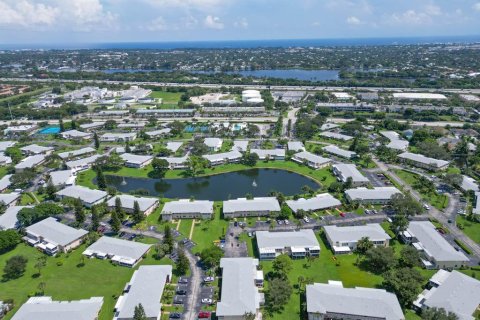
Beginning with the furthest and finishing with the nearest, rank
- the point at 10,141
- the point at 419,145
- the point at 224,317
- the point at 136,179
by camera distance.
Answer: the point at 10,141
the point at 419,145
the point at 136,179
the point at 224,317

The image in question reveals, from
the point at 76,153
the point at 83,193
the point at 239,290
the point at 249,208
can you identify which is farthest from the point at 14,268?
the point at 76,153

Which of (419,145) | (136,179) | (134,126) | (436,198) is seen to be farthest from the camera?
(134,126)

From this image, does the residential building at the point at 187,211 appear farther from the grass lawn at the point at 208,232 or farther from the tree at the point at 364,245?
the tree at the point at 364,245

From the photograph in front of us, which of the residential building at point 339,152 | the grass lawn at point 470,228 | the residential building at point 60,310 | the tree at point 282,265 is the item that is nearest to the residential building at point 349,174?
the residential building at point 339,152

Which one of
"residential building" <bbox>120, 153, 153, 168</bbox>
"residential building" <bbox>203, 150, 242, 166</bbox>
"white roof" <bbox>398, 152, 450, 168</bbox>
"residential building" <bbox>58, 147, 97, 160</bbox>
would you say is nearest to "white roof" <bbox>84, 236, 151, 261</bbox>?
"residential building" <bbox>120, 153, 153, 168</bbox>

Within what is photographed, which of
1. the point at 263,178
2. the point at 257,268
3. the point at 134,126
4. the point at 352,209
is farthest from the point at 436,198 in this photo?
the point at 134,126

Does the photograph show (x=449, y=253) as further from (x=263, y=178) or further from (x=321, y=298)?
(x=263, y=178)
